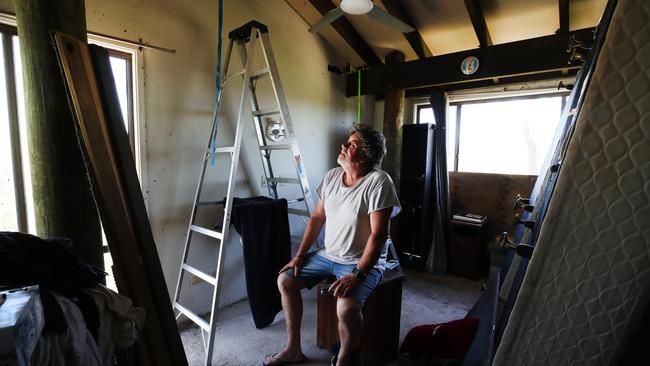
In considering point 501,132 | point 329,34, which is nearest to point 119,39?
point 329,34

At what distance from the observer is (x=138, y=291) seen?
0.89 meters

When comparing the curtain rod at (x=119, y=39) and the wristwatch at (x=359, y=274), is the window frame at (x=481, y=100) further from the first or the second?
the curtain rod at (x=119, y=39)

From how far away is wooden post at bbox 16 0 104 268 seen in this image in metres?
0.82

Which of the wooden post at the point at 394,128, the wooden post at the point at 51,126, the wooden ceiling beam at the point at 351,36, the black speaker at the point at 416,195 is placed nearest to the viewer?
the wooden post at the point at 51,126

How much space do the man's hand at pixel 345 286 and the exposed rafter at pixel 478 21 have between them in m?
2.18

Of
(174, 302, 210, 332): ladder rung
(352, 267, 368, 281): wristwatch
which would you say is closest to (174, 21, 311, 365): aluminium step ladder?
(174, 302, 210, 332): ladder rung

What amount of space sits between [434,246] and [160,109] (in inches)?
107

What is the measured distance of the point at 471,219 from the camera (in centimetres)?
324

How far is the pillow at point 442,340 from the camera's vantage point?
5.41 feet

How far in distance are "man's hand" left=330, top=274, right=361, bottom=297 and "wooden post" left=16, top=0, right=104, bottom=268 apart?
1100mm

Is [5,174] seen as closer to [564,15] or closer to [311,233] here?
[311,233]

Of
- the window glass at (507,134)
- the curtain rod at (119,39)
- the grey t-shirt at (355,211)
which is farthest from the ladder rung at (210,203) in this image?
the window glass at (507,134)

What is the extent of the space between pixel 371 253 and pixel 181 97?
1587 mm

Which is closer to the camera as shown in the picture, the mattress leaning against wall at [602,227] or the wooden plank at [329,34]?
the mattress leaning against wall at [602,227]
